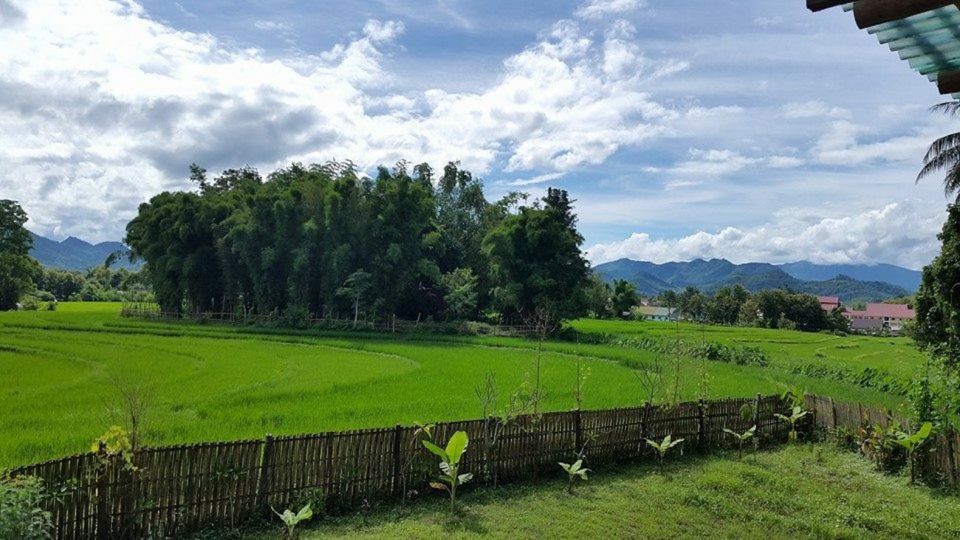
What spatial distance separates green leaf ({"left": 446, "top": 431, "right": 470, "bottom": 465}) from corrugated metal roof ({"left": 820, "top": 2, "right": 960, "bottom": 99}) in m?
5.59

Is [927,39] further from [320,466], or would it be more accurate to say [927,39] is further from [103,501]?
[103,501]

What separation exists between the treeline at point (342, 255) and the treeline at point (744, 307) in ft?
64.3

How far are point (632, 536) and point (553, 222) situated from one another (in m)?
31.1

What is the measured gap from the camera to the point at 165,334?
29.5 m

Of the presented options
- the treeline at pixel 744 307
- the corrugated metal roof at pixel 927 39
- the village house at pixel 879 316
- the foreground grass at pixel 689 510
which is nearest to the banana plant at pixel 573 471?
the foreground grass at pixel 689 510

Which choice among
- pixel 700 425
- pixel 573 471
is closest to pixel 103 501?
pixel 573 471

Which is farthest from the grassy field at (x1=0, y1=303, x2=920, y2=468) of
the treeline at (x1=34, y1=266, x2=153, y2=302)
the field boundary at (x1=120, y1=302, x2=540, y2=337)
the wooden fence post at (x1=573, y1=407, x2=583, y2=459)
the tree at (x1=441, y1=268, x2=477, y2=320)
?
the treeline at (x1=34, y1=266, x2=153, y2=302)

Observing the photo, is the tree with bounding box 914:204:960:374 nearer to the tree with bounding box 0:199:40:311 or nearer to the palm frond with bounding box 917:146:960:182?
the palm frond with bounding box 917:146:960:182

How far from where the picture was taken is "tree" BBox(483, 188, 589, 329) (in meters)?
36.5

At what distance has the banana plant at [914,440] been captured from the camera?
29.3 ft

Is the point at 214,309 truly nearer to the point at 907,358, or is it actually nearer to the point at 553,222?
the point at 553,222

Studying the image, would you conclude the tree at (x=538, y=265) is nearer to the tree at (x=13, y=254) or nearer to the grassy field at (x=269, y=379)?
the grassy field at (x=269, y=379)

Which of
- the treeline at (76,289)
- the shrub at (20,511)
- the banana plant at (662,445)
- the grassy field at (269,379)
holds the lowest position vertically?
the grassy field at (269,379)

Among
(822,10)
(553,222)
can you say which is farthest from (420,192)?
(822,10)
